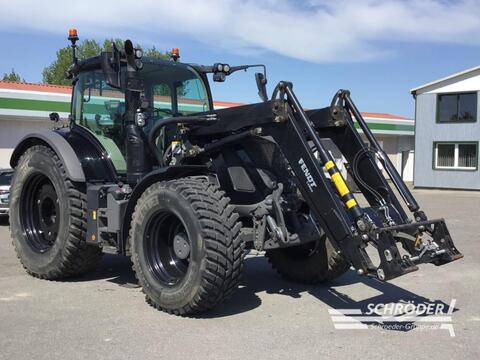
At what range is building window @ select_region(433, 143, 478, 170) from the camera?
2750 cm

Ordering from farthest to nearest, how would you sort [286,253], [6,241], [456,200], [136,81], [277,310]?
[456,200]
[6,241]
[286,253]
[136,81]
[277,310]

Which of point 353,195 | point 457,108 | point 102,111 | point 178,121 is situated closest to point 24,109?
point 102,111

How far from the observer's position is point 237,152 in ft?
19.6

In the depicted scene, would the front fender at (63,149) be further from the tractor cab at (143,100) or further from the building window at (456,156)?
the building window at (456,156)

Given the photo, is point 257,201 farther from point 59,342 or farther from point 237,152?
point 59,342

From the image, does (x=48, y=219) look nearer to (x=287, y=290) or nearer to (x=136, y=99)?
(x=136, y=99)

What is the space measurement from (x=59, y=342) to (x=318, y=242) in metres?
3.03

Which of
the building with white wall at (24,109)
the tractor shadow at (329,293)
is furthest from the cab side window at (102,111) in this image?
the building with white wall at (24,109)

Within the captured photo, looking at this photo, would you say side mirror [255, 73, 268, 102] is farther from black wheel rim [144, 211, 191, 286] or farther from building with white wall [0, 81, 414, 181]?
building with white wall [0, 81, 414, 181]

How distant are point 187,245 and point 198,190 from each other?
0.58m

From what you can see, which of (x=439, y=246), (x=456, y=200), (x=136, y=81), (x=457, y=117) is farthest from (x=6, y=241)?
(x=457, y=117)

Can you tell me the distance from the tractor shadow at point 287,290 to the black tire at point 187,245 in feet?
1.15
